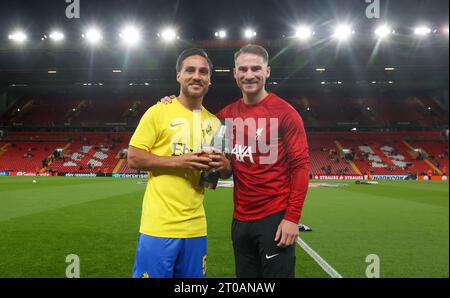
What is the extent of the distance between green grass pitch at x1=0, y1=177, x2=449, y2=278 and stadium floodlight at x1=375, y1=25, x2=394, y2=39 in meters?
13.9

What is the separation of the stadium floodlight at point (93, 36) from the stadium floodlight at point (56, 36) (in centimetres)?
148

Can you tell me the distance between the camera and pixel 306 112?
1484 inches

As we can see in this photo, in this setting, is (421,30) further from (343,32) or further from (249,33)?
(249,33)

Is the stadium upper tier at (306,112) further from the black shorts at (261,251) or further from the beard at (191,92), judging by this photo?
→ the black shorts at (261,251)

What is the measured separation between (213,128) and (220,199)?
11.6 meters

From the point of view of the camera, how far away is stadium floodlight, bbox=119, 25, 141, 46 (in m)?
21.1

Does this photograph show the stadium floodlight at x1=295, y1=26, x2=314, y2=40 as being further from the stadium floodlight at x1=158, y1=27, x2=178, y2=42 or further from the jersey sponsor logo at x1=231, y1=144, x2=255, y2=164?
the jersey sponsor logo at x1=231, y1=144, x2=255, y2=164

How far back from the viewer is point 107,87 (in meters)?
33.7

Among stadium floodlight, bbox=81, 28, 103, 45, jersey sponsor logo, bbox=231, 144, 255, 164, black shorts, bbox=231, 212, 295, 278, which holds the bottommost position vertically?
black shorts, bbox=231, 212, 295, 278

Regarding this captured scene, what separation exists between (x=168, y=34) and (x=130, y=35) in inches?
93.9

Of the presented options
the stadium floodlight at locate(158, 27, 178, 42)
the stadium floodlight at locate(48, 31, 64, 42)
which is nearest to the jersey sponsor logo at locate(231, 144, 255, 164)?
the stadium floodlight at locate(158, 27, 178, 42)

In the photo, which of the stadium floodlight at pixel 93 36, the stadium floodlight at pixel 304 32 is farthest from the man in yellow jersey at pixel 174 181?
the stadium floodlight at pixel 304 32

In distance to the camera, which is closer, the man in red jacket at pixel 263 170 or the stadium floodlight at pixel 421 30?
the man in red jacket at pixel 263 170

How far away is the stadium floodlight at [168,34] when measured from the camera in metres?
21.9
